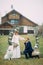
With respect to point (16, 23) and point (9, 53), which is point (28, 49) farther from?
point (16, 23)

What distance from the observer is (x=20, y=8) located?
269 cm

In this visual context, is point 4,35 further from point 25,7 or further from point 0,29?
point 25,7

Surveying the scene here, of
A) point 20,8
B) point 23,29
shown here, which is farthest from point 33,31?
point 20,8

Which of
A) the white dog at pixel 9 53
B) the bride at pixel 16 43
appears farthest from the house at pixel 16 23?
the white dog at pixel 9 53

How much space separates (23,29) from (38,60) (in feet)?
1.26

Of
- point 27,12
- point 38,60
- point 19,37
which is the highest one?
point 27,12

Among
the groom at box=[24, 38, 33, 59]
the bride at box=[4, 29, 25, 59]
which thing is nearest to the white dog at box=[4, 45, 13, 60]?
the bride at box=[4, 29, 25, 59]

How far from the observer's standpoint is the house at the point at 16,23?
2617mm

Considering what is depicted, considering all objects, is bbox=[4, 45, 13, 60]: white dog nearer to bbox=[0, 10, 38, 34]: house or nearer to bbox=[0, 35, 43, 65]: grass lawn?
bbox=[0, 35, 43, 65]: grass lawn

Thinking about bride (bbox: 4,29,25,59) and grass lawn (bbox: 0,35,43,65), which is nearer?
grass lawn (bbox: 0,35,43,65)

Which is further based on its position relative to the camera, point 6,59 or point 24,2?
point 24,2

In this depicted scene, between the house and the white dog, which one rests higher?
the house

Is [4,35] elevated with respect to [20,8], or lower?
lower

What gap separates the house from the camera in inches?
103
